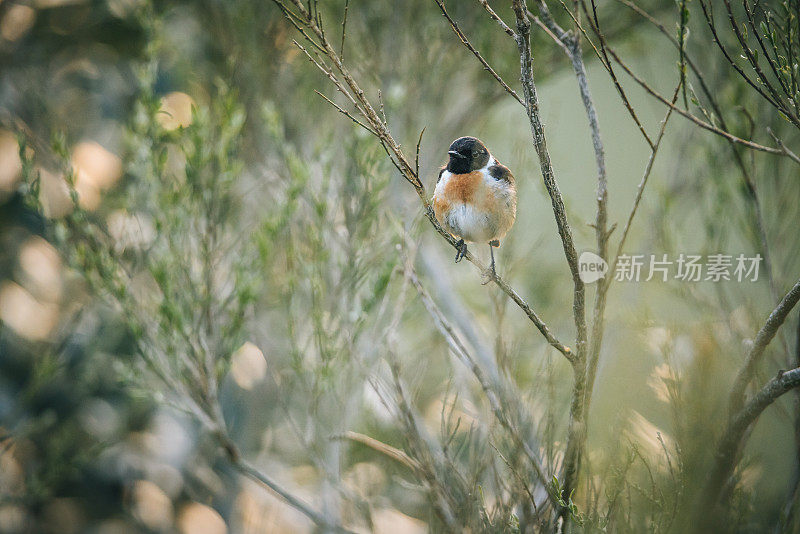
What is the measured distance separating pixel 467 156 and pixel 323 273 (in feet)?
3.06

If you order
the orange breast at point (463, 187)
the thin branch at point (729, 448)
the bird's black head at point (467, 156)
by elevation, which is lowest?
the thin branch at point (729, 448)

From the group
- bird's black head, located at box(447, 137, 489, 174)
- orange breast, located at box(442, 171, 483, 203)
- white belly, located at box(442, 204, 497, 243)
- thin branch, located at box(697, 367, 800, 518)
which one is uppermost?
bird's black head, located at box(447, 137, 489, 174)

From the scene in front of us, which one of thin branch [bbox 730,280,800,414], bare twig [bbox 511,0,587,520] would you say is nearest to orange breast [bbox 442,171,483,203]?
bare twig [bbox 511,0,587,520]

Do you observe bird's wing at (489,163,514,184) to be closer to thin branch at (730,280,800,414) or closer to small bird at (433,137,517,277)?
small bird at (433,137,517,277)

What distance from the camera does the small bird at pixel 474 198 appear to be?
126 centimetres

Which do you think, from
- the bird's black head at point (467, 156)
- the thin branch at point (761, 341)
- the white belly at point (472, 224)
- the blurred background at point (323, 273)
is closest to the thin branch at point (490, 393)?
the blurred background at point (323, 273)

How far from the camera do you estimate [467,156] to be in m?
1.28

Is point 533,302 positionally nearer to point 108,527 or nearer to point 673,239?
point 673,239

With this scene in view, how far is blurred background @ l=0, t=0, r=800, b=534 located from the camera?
1366 mm

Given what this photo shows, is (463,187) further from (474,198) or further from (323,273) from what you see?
(323,273)

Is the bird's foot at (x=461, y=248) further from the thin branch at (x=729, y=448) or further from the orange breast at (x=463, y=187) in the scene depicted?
the thin branch at (x=729, y=448)

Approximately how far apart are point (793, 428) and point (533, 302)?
191 centimetres

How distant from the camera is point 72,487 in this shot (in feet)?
11.7

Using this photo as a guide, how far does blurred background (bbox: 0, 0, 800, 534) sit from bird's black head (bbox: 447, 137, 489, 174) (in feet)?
0.76
